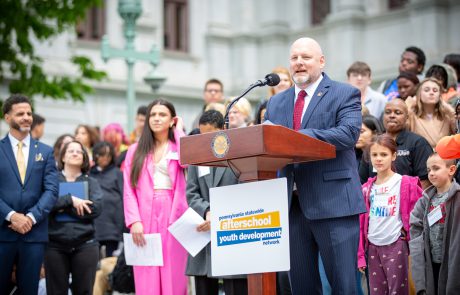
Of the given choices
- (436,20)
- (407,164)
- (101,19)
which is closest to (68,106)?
(101,19)

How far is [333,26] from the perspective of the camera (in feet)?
83.9

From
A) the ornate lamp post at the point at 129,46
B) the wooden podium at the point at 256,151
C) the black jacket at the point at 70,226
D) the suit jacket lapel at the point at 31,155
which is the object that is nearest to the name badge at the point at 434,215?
the wooden podium at the point at 256,151

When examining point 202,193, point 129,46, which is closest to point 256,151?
point 202,193

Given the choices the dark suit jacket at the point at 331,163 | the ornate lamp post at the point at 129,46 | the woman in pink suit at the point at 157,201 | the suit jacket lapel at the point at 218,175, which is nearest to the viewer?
the dark suit jacket at the point at 331,163

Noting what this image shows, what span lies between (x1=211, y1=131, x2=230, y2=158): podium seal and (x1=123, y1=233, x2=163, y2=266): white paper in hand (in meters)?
2.62

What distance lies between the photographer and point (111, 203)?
12.7 metres

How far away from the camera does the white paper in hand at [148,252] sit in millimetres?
9031

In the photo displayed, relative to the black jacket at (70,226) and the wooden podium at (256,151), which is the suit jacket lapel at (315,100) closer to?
the wooden podium at (256,151)

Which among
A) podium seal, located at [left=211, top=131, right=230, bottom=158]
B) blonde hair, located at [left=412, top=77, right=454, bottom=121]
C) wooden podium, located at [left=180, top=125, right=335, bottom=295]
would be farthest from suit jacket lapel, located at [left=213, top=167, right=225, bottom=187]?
blonde hair, located at [left=412, top=77, right=454, bottom=121]

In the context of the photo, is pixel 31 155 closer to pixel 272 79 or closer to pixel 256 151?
pixel 272 79

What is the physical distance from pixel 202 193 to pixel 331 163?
7.16 ft

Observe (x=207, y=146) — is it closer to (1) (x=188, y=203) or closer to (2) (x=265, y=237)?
(2) (x=265, y=237)

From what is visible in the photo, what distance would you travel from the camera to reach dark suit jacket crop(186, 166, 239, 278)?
8859mm

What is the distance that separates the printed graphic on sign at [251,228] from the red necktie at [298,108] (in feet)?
2.60
